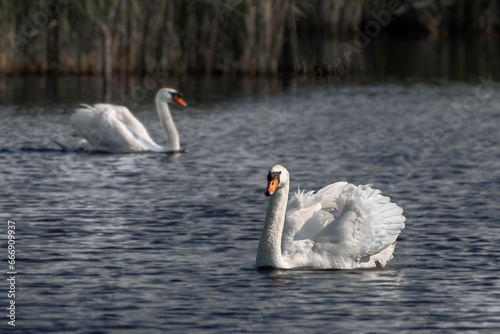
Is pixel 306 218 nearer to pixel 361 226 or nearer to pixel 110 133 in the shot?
pixel 361 226

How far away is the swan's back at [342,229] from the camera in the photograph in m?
12.4

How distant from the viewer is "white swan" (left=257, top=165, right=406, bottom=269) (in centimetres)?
1221

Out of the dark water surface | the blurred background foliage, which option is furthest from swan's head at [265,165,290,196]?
the blurred background foliage

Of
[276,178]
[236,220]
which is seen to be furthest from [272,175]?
[236,220]

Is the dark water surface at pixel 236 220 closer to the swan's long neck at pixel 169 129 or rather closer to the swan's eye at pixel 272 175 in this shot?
the swan's long neck at pixel 169 129

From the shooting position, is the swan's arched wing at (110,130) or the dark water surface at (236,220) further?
the swan's arched wing at (110,130)

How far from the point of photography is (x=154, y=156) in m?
21.6

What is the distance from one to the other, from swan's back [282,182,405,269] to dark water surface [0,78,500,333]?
0.64 ft

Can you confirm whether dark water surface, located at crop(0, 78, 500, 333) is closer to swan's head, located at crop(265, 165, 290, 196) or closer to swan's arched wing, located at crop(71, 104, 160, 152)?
swan's arched wing, located at crop(71, 104, 160, 152)

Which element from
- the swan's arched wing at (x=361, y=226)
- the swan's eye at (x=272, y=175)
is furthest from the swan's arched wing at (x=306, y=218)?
the swan's eye at (x=272, y=175)

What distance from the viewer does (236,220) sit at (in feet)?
49.4

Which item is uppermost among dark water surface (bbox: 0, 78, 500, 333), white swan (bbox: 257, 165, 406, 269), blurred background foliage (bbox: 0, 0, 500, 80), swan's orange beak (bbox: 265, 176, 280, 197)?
blurred background foliage (bbox: 0, 0, 500, 80)

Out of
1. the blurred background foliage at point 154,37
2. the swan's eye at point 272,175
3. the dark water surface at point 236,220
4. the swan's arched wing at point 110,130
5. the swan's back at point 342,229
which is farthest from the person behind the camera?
the blurred background foliage at point 154,37

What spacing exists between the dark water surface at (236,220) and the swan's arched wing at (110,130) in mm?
495
